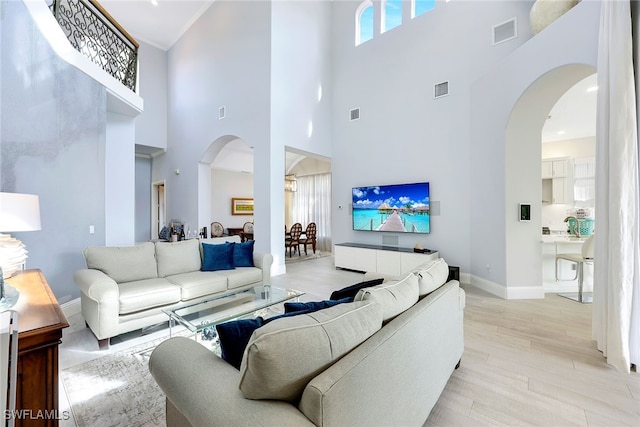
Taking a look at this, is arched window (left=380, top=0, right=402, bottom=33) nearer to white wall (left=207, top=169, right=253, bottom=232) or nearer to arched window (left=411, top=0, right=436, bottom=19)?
arched window (left=411, top=0, right=436, bottom=19)

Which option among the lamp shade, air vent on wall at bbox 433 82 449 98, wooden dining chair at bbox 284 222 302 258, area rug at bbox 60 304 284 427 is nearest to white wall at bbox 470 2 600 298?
air vent on wall at bbox 433 82 449 98

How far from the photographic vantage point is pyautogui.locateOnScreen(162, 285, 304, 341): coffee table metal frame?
2215 millimetres

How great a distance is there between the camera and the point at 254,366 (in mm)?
866

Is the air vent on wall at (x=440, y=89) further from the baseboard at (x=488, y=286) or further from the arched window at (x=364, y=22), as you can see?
the baseboard at (x=488, y=286)

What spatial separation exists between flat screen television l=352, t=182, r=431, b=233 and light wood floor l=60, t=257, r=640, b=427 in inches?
81.0

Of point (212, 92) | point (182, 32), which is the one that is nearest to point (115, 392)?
point (212, 92)

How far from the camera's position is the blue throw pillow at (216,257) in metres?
3.55

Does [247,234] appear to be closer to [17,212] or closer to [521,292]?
[17,212]

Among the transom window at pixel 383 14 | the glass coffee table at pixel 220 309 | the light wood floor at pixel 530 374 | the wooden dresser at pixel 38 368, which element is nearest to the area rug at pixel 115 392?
the light wood floor at pixel 530 374

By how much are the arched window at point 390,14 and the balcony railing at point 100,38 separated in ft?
15.7

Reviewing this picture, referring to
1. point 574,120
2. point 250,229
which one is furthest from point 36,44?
point 574,120

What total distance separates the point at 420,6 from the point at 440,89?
1828 mm

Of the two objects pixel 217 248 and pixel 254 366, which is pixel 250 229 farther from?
pixel 254 366

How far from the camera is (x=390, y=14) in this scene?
5.79m
